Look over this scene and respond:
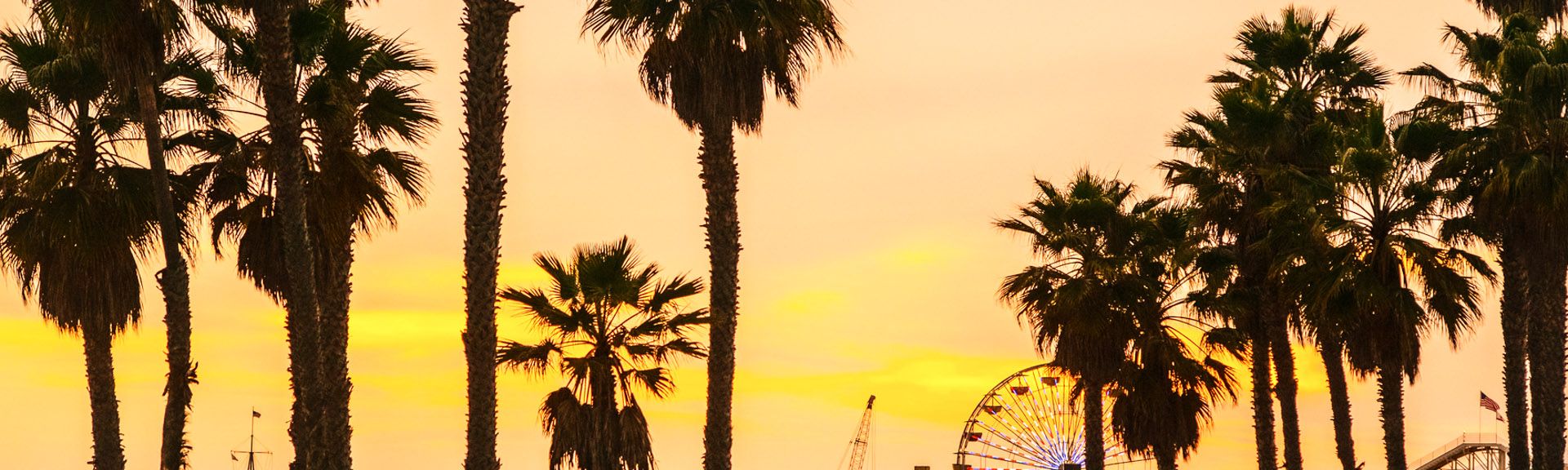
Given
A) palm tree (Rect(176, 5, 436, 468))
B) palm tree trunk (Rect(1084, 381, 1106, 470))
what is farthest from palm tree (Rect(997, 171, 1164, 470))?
palm tree (Rect(176, 5, 436, 468))

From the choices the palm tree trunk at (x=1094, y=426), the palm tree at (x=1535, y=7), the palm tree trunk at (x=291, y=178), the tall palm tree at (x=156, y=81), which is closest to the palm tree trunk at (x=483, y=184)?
the palm tree trunk at (x=291, y=178)

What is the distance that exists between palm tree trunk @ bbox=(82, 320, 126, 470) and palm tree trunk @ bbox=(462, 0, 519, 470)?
1385 cm

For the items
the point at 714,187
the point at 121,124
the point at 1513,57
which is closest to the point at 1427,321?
the point at 1513,57

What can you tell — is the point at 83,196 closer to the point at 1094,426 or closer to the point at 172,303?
the point at 172,303

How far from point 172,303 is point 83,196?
390cm

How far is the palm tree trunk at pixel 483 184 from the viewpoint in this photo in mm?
24203

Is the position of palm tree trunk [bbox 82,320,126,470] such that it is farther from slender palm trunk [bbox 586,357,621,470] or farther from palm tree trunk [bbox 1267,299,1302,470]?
palm tree trunk [bbox 1267,299,1302,470]

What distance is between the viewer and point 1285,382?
140ft

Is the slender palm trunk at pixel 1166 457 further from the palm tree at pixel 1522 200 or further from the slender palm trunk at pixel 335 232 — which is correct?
the slender palm trunk at pixel 335 232

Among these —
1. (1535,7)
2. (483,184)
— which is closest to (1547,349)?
(1535,7)

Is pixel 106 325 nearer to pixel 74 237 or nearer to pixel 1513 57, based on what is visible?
pixel 74 237

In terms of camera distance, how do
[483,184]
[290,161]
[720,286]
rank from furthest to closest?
[720,286] → [290,161] → [483,184]

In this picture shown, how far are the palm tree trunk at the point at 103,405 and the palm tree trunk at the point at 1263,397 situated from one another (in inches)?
987

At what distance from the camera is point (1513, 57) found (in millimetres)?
38750
